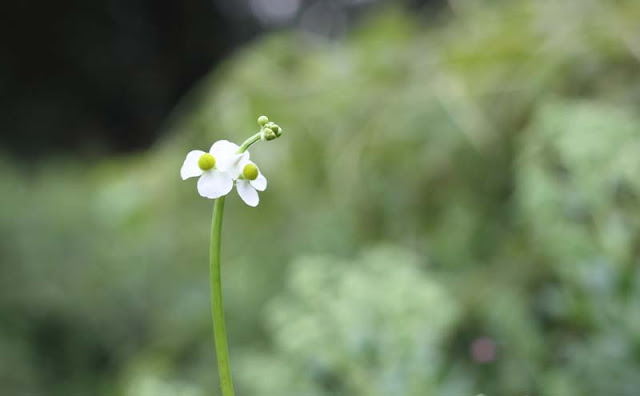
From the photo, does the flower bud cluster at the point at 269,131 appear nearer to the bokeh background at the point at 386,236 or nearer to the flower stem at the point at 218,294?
the flower stem at the point at 218,294

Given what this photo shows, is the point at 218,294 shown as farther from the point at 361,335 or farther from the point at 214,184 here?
the point at 361,335

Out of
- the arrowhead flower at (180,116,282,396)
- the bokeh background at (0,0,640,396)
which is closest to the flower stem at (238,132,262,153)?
the arrowhead flower at (180,116,282,396)

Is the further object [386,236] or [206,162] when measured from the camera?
[386,236]

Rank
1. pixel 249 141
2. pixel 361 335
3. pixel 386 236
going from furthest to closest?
pixel 386 236, pixel 361 335, pixel 249 141

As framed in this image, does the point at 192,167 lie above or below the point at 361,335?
below

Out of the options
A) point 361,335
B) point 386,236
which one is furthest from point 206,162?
point 386,236

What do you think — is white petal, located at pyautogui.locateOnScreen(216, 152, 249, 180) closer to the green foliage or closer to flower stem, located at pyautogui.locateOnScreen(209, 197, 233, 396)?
flower stem, located at pyautogui.locateOnScreen(209, 197, 233, 396)

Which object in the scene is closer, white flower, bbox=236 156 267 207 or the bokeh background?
white flower, bbox=236 156 267 207
